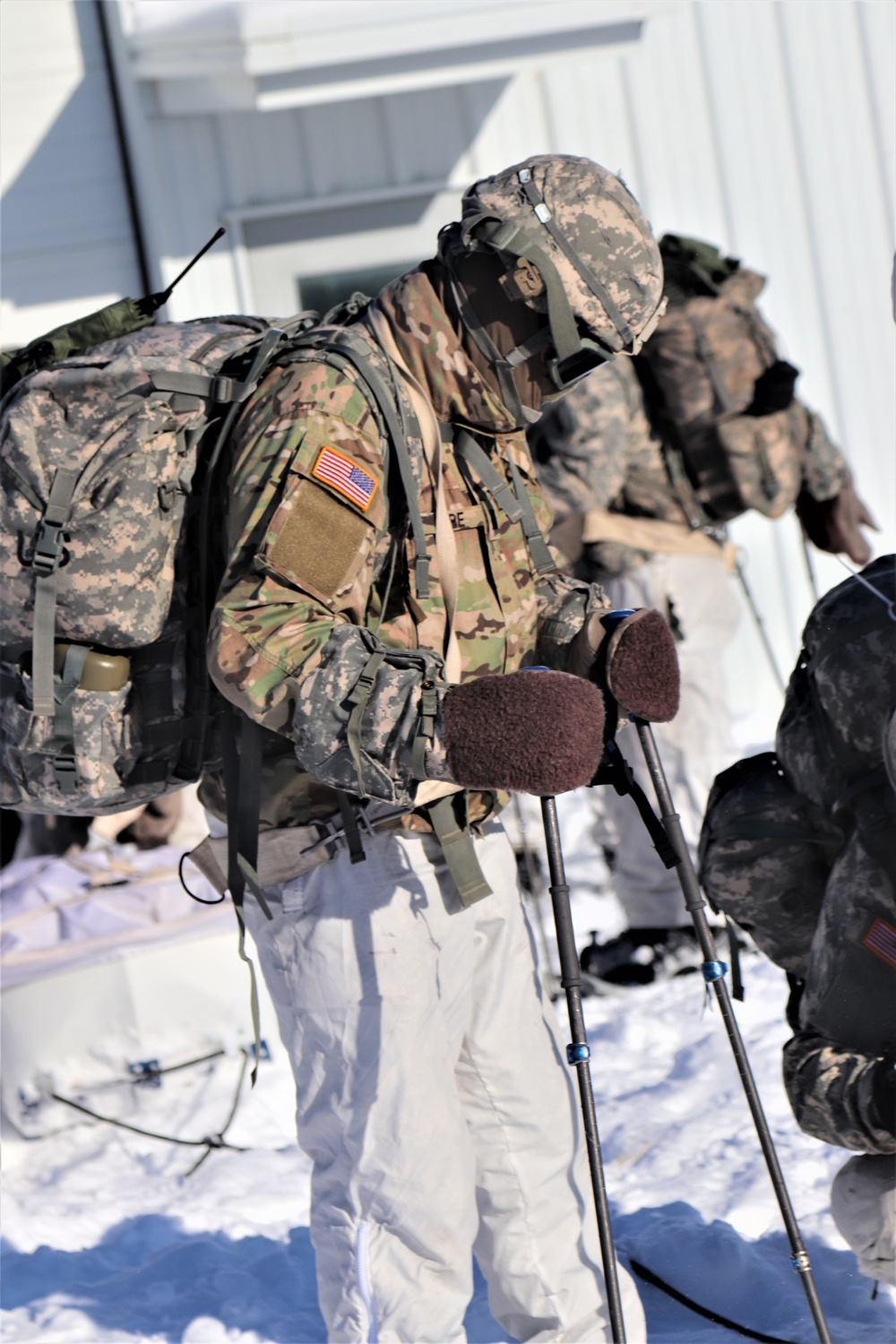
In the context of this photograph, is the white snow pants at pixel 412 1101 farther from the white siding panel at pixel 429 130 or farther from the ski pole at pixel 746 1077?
the white siding panel at pixel 429 130

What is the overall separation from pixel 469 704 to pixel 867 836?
2.28ft

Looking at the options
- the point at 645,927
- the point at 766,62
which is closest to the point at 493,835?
the point at 645,927

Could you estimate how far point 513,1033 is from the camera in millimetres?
2564

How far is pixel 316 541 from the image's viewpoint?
2072 mm

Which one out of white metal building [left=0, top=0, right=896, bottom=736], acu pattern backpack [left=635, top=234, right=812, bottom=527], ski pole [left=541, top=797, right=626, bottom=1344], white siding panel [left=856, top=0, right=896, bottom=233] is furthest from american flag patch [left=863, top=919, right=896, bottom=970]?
white siding panel [left=856, top=0, right=896, bottom=233]

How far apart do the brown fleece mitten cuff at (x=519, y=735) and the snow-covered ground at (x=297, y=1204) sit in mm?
1482

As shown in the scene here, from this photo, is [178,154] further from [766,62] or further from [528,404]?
[528,404]

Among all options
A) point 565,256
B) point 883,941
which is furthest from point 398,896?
point 565,256

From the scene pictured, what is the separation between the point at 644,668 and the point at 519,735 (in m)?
0.46

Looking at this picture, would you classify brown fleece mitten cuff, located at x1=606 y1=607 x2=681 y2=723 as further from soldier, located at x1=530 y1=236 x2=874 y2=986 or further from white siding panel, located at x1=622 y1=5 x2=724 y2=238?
white siding panel, located at x1=622 y1=5 x2=724 y2=238

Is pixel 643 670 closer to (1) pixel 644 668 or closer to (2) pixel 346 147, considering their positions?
(1) pixel 644 668

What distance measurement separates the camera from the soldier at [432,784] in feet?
7.47

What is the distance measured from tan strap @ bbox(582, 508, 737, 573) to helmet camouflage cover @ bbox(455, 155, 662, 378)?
8.23 feet

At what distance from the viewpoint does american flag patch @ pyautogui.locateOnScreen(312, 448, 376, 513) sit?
6.84 feet
